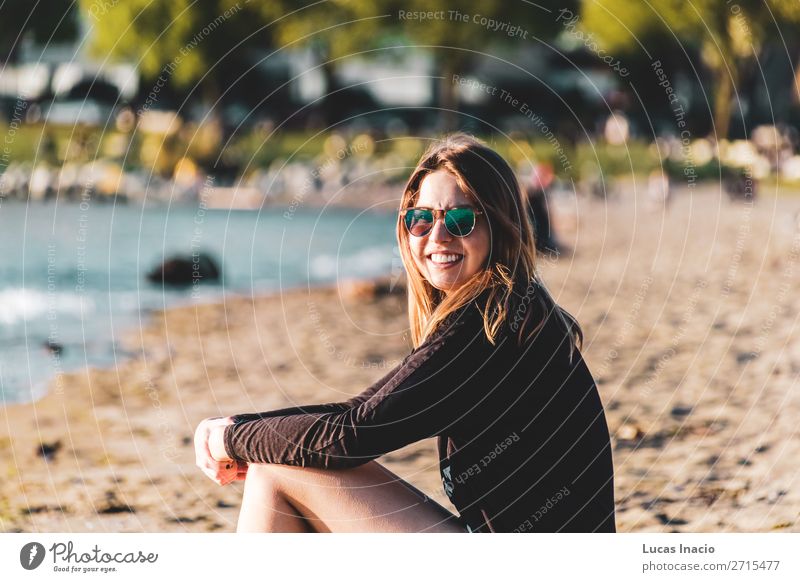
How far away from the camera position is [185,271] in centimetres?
1142

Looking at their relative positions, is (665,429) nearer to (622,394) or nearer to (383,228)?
(622,394)

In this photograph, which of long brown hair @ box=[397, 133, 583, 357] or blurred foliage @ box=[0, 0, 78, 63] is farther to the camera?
blurred foliage @ box=[0, 0, 78, 63]

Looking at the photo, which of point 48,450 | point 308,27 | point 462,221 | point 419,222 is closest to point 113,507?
point 48,450

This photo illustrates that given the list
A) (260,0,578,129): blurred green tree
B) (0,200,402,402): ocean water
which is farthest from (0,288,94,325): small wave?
(260,0,578,129): blurred green tree

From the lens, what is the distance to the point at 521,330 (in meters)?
2.18

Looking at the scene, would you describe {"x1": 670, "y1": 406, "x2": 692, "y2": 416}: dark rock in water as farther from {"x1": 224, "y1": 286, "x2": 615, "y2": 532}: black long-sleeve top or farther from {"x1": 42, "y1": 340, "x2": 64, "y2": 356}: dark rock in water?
{"x1": 42, "y1": 340, "x2": 64, "y2": 356}: dark rock in water

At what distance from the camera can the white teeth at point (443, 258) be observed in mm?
2365

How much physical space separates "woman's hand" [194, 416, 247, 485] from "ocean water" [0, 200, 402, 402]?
3911mm

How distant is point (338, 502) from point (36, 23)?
92.2 feet

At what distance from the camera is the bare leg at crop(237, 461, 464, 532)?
2.34 metres

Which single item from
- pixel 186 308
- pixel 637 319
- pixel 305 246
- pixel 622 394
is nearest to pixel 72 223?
pixel 305 246

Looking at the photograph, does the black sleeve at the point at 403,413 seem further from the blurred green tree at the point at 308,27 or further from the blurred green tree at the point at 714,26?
the blurred green tree at the point at 308,27

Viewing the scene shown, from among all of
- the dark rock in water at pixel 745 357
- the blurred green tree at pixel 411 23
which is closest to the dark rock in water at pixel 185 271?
the dark rock in water at pixel 745 357

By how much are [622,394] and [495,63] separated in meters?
28.5
